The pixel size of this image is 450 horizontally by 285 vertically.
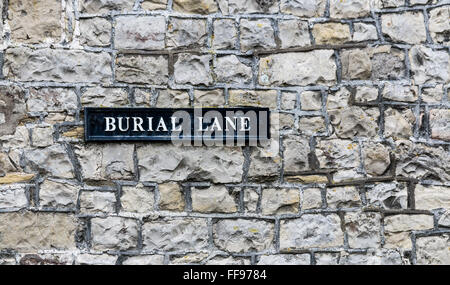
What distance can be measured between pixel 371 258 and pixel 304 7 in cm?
181

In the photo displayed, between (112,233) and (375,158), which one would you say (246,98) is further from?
(112,233)

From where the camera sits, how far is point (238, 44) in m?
3.28

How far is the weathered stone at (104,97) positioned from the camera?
3.22 meters

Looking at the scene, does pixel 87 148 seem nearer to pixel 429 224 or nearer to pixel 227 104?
pixel 227 104

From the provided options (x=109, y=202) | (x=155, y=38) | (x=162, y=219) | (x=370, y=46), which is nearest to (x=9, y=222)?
(x=109, y=202)

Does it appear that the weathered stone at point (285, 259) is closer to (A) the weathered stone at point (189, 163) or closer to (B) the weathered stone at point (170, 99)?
(A) the weathered stone at point (189, 163)

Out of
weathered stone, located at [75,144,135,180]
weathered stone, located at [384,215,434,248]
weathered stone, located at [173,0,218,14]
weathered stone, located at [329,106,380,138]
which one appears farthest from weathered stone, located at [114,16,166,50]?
weathered stone, located at [384,215,434,248]

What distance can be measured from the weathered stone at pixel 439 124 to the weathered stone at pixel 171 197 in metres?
1.81

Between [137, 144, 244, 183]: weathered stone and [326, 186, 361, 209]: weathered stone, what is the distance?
25.3 inches

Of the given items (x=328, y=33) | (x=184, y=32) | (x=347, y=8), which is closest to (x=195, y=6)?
(x=184, y=32)

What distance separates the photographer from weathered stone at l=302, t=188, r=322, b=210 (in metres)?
3.29

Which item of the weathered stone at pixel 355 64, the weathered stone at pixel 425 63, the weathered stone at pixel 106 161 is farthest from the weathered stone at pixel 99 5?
the weathered stone at pixel 425 63

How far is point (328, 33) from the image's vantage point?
3312mm

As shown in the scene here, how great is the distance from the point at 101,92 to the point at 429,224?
2.45 meters
